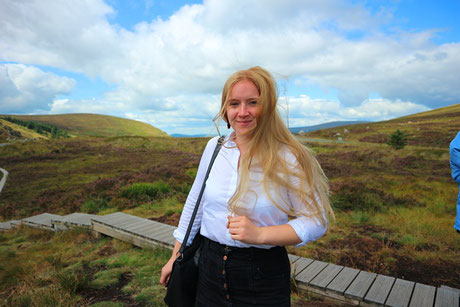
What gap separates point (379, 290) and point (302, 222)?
288 centimetres

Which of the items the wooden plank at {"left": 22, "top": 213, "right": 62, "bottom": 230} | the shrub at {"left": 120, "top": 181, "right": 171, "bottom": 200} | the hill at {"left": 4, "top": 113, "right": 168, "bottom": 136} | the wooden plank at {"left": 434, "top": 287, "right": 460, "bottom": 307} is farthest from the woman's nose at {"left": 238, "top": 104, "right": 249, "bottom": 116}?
the hill at {"left": 4, "top": 113, "right": 168, "bottom": 136}

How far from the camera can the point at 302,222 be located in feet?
4.50

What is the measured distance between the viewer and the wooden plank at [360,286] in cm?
336

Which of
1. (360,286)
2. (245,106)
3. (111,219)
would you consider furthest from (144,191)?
(245,106)

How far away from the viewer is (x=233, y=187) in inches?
60.3

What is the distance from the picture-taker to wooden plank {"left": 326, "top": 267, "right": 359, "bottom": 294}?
3494mm

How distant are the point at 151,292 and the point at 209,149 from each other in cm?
299

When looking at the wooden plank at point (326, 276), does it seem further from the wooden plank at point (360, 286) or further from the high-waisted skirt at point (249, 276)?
the high-waisted skirt at point (249, 276)

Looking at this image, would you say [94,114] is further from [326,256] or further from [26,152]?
[326,256]

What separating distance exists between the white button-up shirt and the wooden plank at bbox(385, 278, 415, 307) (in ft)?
8.52

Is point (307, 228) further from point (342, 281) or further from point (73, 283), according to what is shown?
point (73, 283)

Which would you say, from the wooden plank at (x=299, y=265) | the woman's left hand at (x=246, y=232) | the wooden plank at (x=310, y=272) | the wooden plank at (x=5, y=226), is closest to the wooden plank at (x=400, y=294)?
the wooden plank at (x=310, y=272)

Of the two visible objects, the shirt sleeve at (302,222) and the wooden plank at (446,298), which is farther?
the wooden plank at (446,298)

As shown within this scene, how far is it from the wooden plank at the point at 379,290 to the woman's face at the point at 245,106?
295 centimetres
